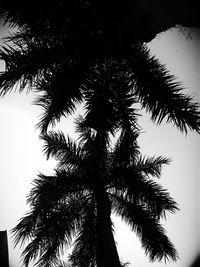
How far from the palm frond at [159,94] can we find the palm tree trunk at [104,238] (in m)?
2.23

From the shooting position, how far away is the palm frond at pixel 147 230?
561cm

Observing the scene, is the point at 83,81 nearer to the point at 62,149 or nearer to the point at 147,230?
the point at 62,149

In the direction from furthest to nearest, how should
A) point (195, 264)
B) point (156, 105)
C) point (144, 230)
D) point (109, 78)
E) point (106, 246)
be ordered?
point (195, 264) → point (144, 230) → point (106, 246) → point (109, 78) → point (156, 105)

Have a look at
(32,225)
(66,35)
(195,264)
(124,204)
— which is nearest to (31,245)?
(32,225)

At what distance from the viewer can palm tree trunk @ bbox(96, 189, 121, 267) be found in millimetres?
5320

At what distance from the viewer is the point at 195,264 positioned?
14.3 metres

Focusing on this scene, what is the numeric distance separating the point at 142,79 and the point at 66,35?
3.85ft

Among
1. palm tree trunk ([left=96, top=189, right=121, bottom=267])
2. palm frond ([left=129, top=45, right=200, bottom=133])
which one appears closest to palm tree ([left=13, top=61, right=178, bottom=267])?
palm tree trunk ([left=96, top=189, right=121, bottom=267])

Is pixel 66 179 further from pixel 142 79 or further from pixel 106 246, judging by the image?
pixel 142 79

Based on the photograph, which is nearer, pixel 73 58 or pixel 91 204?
A: pixel 73 58

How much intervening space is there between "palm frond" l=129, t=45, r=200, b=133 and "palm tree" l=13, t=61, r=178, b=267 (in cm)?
110

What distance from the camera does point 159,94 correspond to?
153 inches

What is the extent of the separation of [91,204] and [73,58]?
2959 mm

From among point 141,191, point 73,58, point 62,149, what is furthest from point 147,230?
point 73,58
